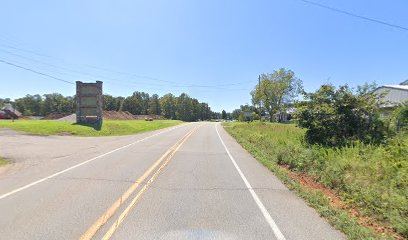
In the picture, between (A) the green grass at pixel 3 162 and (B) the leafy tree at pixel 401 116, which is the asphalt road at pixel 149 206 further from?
(B) the leafy tree at pixel 401 116

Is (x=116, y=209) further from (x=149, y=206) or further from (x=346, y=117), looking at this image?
(x=346, y=117)

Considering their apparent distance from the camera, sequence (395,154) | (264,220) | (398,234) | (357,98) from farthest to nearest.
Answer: (357,98) < (395,154) < (264,220) < (398,234)

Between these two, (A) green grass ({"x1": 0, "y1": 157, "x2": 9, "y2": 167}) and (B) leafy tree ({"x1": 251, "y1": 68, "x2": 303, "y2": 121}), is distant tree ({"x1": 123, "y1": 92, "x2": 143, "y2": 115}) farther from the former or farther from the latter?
(A) green grass ({"x1": 0, "y1": 157, "x2": 9, "y2": 167})

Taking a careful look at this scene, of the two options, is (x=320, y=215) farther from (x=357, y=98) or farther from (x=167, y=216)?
(x=357, y=98)

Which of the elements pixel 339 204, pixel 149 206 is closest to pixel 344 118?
pixel 339 204

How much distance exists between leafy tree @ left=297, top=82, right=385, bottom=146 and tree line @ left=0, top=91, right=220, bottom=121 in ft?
411

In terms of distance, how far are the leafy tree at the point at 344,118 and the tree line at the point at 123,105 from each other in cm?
12512

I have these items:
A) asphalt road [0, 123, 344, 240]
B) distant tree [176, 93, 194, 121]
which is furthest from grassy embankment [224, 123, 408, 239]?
distant tree [176, 93, 194, 121]

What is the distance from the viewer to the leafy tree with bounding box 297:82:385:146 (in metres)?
14.2

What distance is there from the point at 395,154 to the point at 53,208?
10730mm

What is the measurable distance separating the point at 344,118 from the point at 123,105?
12896cm

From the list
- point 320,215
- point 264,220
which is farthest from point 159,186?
point 320,215

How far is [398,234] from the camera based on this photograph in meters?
4.68

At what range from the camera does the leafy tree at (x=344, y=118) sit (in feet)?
46.5
